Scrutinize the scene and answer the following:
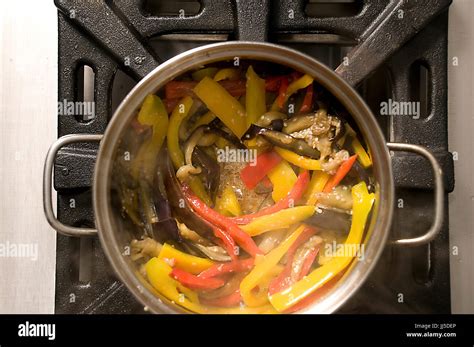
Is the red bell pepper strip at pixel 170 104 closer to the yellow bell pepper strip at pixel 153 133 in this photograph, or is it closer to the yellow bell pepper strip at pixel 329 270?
the yellow bell pepper strip at pixel 153 133

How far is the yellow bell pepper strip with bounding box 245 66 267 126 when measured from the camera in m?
0.74

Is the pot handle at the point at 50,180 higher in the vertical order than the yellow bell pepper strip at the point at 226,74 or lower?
lower

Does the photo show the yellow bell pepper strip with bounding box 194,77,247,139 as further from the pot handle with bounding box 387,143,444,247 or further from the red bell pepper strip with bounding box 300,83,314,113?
the pot handle with bounding box 387,143,444,247

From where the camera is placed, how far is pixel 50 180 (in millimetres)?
685

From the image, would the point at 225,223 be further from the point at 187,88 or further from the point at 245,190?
the point at 187,88

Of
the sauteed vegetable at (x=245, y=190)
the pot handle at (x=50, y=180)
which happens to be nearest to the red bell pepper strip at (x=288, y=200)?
the sauteed vegetable at (x=245, y=190)

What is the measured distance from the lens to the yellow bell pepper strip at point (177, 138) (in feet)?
2.42

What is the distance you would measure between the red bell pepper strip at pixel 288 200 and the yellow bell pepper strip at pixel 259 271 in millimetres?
46

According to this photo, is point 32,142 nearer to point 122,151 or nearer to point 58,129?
point 58,129

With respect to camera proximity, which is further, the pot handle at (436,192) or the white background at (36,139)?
the white background at (36,139)

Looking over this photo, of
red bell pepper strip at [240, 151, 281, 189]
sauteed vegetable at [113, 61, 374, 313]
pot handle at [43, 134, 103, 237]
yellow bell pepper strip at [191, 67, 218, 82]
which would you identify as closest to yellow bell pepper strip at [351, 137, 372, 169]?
sauteed vegetable at [113, 61, 374, 313]

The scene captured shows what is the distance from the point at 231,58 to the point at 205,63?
3 cm
